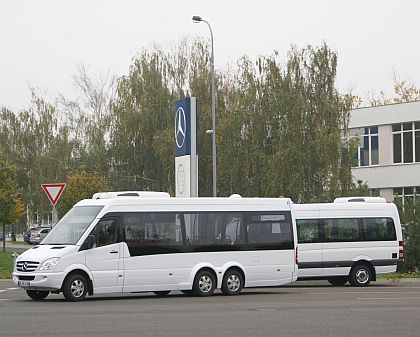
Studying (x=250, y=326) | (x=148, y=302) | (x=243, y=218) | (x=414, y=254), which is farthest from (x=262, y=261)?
(x=414, y=254)

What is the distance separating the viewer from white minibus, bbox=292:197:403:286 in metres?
30.9

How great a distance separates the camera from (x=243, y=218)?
2703cm

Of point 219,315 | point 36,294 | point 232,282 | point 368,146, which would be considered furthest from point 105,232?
point 368,146

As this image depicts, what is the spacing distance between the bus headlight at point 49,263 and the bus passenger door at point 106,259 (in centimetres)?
82

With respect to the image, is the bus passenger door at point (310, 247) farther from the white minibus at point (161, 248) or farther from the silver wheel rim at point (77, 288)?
the silver wheel rim at point (77, 288)

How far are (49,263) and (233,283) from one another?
514cm

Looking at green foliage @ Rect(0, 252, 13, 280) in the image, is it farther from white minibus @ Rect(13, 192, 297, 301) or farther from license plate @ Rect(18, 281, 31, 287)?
license plate @ Rect(18, 281, 31, 287)

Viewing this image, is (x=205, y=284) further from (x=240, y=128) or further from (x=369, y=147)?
(x=369, y=147)

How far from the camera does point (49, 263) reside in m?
23.6

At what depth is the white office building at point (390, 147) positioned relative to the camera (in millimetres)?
63312

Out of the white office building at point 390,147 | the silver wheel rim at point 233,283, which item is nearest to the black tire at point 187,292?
the silver wheel rim at point 233,283

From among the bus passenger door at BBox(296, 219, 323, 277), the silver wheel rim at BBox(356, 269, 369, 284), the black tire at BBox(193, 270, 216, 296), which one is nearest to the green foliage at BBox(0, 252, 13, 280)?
the bus passenger door at BBox(296, 219, 323, 277)

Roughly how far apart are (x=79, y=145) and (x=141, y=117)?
→ 57.7 ft

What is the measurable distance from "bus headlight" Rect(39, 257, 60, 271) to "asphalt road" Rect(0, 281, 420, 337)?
A: 30.8 inches
